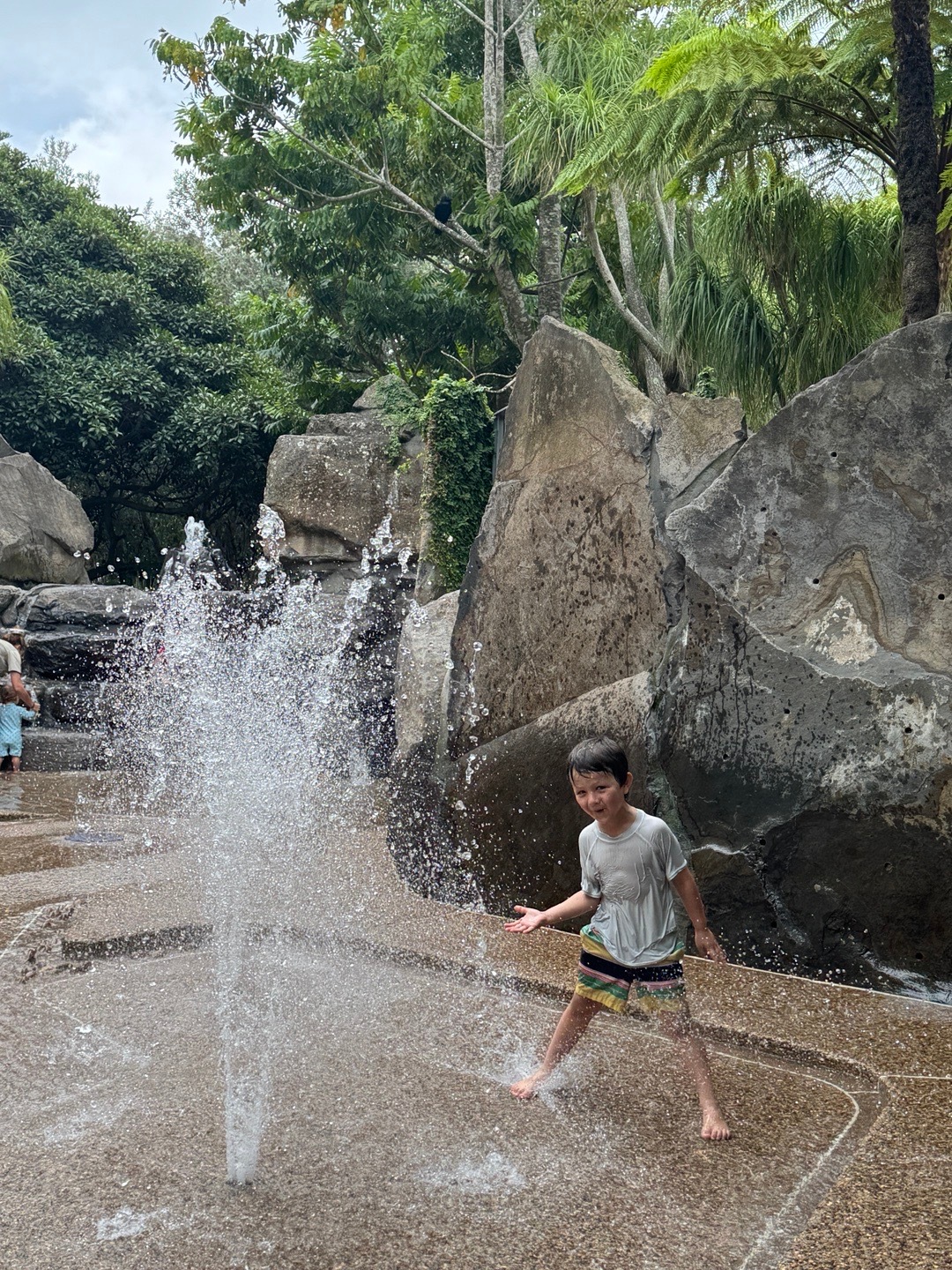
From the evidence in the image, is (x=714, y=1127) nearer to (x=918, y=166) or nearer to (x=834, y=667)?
(x=834, y=667)

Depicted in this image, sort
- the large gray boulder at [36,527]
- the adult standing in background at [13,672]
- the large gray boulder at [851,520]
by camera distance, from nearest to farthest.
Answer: the large gray boulder at [851,520] < the adult standing in background at [13,672] < the large gray boulder at [36,527]

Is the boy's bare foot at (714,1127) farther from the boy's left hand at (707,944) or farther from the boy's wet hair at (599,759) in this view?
A: the boy's wet hair at (599,759)

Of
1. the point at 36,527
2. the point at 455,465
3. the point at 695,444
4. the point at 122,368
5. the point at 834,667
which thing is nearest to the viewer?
the point at 834,667

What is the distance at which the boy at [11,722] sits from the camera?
936 centimetres

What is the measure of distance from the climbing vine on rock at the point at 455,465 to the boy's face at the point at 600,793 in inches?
414

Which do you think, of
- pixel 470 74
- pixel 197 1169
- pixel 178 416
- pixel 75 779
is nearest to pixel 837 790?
pixel 197 1169

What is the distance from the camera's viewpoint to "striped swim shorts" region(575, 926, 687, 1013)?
2.68 metres

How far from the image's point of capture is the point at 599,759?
2631mm

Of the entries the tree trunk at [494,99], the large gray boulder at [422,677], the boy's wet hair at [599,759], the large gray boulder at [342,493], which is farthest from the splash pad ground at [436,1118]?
the large gray boulder at [342,493]

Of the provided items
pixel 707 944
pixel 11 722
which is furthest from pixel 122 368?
pixel 707 944

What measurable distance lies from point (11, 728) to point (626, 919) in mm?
8040

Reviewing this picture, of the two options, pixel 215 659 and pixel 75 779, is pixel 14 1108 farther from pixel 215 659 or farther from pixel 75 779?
pixel 215 659

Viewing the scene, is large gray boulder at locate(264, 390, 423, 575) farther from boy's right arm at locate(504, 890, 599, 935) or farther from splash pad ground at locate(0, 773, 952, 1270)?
boy's right arm at locate(504, 890, 599, 935)

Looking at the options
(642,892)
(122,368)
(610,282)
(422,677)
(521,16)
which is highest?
(521,16)
